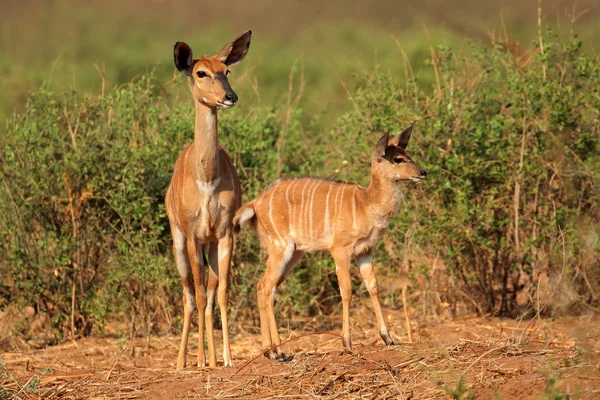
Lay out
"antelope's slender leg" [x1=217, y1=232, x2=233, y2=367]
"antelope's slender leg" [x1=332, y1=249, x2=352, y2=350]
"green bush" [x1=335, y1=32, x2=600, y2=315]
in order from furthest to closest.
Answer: "green bush" [x1=335, y1=32, x2=600, y2=315] → "antelope's slender leg" [x1=217, y1=232, x2=233, y2=367] → "antelope's slender leg" [x1=332, y1=249, x2=352, y2=350]

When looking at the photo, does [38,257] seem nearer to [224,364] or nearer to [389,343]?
[224,364]

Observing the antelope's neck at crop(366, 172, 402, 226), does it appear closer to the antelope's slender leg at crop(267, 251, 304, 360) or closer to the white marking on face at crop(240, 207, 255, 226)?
the antelope's slender leg at crop(267, 251, 304, 360)

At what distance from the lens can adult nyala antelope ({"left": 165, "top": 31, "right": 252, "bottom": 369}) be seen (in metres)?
7.23

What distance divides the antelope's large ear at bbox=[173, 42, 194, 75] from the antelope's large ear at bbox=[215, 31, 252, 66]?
23 cm

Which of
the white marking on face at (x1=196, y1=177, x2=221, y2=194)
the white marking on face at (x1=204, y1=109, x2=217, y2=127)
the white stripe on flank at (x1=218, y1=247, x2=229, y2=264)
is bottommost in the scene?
the white stripe on flank at (x1=218, y1=247, x2=229, y2=264)

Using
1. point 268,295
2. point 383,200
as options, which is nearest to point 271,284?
point 268,295

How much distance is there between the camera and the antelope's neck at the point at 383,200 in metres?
7.23

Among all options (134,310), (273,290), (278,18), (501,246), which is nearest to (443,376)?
(273,290)

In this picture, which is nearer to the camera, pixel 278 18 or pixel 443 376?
pixel 443 376

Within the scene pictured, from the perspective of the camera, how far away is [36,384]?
5.89m

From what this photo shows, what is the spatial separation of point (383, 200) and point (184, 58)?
5.39 ft

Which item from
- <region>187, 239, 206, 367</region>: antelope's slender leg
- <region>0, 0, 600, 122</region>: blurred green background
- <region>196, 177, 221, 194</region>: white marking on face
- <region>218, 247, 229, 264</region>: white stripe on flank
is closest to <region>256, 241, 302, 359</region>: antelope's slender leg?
<region>218, 247, 229, 264</region>: white stripe on flank

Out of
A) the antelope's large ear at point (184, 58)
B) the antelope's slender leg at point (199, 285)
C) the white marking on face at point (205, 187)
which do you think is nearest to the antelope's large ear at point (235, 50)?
the antelope's large ear at point (184, 58)

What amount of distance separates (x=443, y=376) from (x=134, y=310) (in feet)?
12.6
